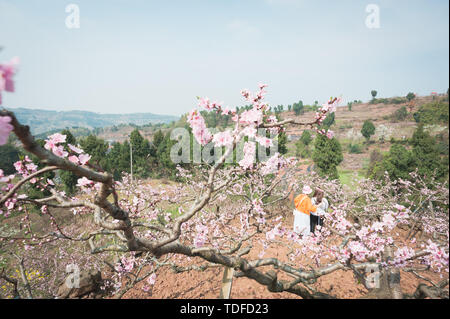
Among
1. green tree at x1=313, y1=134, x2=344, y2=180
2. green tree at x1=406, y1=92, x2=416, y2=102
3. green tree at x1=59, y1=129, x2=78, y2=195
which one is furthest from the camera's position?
green tree at x1=406, y1=92, x2=416, y2=102

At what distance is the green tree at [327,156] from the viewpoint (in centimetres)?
1183

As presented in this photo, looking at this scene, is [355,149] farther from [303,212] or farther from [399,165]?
[303,212]

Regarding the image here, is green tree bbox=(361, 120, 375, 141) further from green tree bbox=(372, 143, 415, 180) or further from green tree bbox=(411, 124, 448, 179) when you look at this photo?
green tree bbox=(411, 124, 448, 179)

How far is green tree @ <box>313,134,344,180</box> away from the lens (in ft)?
38.8

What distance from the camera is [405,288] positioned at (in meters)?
3.53

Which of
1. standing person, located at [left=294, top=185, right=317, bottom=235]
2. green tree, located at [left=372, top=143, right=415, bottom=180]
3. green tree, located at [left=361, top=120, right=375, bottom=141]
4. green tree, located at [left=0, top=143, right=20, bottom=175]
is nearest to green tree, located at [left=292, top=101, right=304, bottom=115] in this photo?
green tree, located at [left=361, top=120, right=375, bottom=141]

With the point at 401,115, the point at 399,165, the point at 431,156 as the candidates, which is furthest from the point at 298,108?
the point at 431,156

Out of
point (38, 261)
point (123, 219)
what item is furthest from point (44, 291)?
point (123, 219)

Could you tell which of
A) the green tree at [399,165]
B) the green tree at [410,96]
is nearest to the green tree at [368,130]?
the green tree at [410,96]

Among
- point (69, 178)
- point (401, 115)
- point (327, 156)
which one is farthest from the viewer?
point (401, 115)

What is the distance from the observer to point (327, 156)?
11.9 metres
